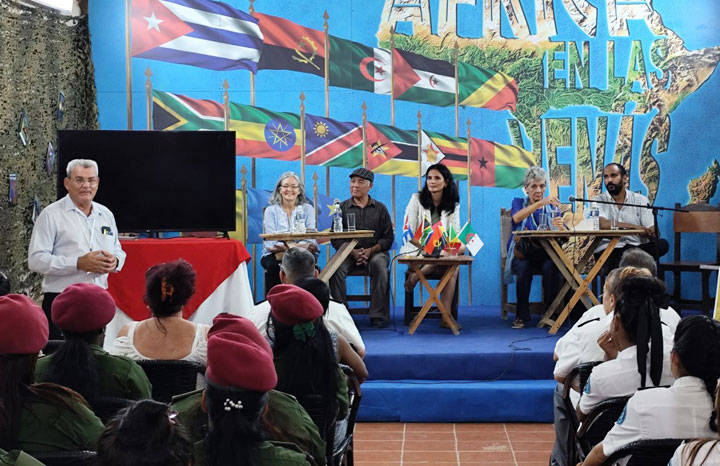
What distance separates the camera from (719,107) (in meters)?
7.63

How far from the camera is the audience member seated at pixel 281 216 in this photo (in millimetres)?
6648

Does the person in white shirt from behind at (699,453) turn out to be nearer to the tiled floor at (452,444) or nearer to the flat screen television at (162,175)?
the tiled floor at (452,444)

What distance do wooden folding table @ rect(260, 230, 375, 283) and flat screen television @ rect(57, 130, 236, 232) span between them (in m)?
0.40

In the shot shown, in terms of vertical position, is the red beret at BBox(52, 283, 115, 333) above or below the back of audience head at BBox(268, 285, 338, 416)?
A: above

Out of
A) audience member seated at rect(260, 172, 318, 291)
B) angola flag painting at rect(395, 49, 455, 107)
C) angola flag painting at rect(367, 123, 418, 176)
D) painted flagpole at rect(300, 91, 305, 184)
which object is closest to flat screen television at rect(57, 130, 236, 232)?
audience member seated at rect(260, 172, 318, 291)

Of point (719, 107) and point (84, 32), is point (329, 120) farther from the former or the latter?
point (719, 107)

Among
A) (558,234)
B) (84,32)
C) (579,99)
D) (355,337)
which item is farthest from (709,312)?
(84,32)

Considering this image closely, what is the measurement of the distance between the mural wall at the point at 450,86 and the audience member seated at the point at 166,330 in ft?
15.0

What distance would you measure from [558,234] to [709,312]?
63.1 inches

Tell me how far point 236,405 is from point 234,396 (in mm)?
20

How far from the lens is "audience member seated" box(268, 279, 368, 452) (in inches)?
107

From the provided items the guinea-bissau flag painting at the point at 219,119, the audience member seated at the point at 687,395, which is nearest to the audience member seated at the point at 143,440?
the audience member seated at the point at 687,395

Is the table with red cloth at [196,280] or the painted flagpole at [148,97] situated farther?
the painted flagpole at [148,97]

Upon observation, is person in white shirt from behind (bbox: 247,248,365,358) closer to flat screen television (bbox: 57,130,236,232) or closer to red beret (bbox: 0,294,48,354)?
red beret (bbox: 0,294,48,354)
